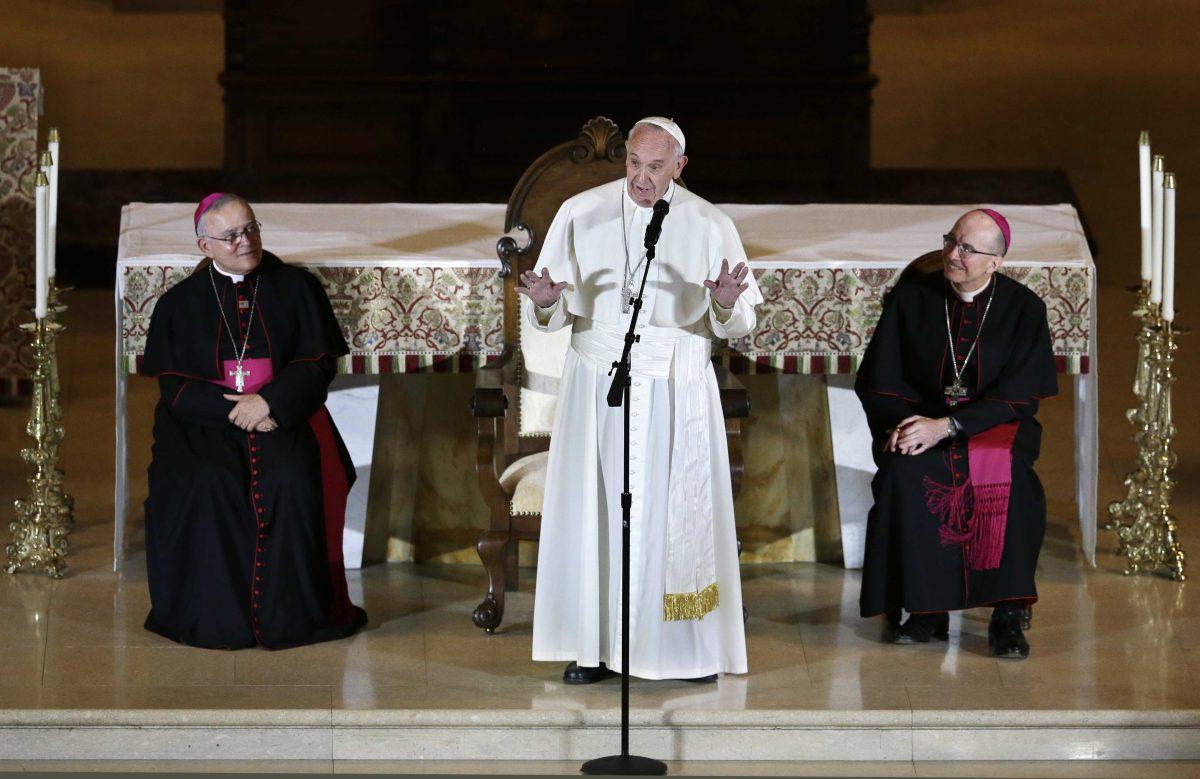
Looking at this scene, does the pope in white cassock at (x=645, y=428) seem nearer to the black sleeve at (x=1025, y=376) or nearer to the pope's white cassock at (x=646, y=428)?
the pope's white cassock at (x=646, y=428)

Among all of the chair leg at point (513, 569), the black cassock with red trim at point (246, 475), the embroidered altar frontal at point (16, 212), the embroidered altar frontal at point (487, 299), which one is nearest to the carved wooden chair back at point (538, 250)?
the embroidered altar frontal at point (487, 299)

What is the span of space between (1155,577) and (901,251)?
4.60 feet

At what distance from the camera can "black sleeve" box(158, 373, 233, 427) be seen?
247 inches

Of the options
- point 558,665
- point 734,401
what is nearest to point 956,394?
point 734,401

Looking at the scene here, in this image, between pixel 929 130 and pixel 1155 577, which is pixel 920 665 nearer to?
pixel 1155 577

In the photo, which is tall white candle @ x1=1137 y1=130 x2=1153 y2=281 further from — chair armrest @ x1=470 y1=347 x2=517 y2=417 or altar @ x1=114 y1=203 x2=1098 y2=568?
chair armrest @ x1=470 y1=347 x2=517 y2=417

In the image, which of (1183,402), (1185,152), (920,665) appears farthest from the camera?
(1185,152)

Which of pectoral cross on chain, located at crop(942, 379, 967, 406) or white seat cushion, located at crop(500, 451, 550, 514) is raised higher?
pectoral cross on chain, located at crop(942, 379, 967, 406)

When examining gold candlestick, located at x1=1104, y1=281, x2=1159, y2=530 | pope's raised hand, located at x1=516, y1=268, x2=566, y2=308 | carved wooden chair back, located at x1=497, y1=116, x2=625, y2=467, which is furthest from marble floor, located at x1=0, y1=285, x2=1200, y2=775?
pope's raised hand, located at x1=516, y1=268, x2=566, y2=308

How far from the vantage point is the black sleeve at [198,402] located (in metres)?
6.27

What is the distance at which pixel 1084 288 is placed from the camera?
6.73 meters

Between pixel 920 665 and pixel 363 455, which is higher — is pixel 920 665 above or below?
below

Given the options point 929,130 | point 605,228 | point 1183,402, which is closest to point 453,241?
point 605,228

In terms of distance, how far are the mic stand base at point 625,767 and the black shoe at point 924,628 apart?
115 centimetres
